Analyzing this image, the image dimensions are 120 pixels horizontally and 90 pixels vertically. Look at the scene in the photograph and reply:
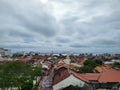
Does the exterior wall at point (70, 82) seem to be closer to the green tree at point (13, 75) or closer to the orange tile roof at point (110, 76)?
the orange tile roof at point (110, 76)

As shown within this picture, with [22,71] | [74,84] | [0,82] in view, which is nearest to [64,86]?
[74,84]

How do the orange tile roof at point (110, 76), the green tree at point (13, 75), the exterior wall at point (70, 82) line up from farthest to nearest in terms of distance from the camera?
1. the green tree at point (13, 75)
2. the orange tile roof at point (110, 76)
3. the exterior wall at point (70, 82)

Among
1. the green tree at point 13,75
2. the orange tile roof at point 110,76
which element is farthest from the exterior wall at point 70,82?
the green tree at point 13,75

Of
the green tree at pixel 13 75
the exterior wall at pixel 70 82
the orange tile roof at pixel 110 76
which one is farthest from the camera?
the green tree at pixel 13 75

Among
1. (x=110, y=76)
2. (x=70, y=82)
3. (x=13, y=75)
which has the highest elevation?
(x=110, y=76)

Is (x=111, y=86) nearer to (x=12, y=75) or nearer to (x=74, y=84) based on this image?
(x=74, y=84)

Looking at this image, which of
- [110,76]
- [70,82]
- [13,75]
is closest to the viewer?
[70,82]

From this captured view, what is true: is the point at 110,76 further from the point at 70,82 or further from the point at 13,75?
the point at 13,75

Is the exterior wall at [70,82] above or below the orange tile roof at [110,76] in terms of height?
below

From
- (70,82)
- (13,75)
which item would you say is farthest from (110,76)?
(13,75)

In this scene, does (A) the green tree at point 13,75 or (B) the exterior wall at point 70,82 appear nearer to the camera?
(B) the exterior wall at point 70,82

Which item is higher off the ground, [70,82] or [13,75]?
[70,82]
